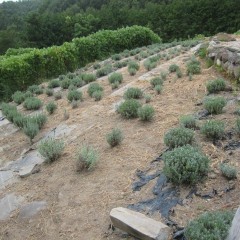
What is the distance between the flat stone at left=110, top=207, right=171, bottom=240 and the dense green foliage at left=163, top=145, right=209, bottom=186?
0.74 meters

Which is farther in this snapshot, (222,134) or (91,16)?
(91,16)

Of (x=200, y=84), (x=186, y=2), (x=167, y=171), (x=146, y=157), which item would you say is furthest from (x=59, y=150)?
(x=186, y=2)

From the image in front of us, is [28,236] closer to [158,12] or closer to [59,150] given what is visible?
[59,150]

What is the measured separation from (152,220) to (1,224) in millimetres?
2319

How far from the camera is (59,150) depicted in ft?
20.7

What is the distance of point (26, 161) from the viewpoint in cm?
688

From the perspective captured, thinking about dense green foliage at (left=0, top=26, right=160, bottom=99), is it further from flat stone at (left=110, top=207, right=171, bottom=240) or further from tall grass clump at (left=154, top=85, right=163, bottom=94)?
flat stone at (left=110, top=207, right=171, bottom=240)

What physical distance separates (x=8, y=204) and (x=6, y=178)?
103 cm

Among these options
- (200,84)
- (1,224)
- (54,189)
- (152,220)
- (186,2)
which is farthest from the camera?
(186,2)

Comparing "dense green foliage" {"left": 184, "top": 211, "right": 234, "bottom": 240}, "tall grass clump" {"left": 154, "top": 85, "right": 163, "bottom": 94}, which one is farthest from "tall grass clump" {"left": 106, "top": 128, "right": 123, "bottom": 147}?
"tall grass clump" {"left": 154, "top": 85, "right": 163, "bottom": 94}

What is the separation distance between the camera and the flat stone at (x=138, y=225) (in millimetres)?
3737

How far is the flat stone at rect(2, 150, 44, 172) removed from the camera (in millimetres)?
6621

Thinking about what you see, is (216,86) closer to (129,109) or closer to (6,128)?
(129,109)

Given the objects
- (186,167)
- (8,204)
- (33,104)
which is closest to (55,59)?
(33,104)
